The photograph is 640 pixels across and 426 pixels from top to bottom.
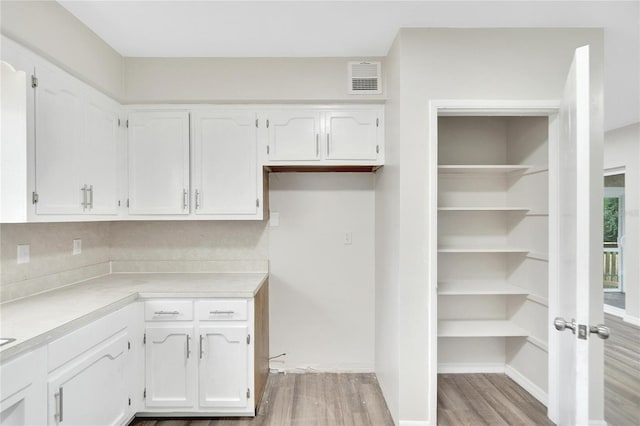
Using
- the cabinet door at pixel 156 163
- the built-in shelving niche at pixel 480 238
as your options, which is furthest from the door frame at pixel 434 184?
the cabinet door at pixel 156 163

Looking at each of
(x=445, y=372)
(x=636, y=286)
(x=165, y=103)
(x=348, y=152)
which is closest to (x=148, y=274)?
(x=165, y=103)

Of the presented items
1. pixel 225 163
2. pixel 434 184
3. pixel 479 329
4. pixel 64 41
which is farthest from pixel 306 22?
pixel 479 329

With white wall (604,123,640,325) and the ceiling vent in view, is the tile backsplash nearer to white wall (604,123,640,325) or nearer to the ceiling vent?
the ceiling vent

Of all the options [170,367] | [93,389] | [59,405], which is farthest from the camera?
[170,367]

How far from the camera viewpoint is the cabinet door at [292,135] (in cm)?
257

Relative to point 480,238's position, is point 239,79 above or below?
above

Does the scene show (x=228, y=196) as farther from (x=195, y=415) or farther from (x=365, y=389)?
(x=365, y=389)

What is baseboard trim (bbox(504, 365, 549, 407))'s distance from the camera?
2414 mm

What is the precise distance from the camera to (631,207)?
4223 mm

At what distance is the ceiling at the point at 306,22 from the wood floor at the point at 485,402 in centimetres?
256

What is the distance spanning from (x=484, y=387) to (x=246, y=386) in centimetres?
187

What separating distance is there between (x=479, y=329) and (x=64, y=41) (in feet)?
11.2

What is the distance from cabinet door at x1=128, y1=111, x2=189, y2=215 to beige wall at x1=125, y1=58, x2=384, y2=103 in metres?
0.19

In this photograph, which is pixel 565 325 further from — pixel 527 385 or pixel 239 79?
pixel 239 79
